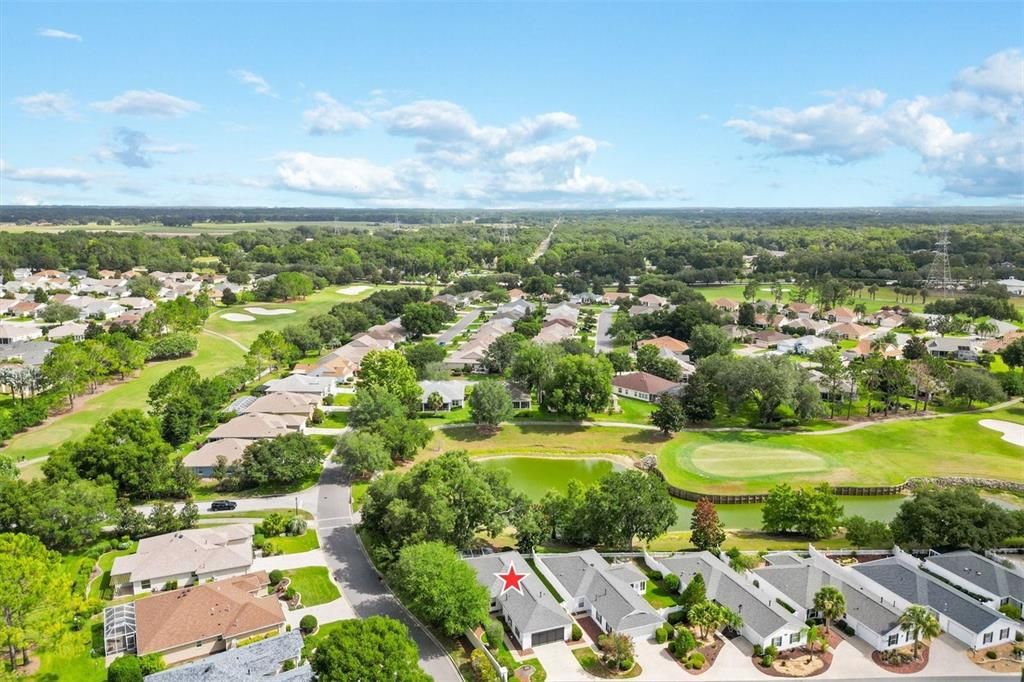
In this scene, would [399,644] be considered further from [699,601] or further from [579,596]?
[699,601]

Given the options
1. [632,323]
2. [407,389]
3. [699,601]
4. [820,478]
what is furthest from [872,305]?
[699,601]

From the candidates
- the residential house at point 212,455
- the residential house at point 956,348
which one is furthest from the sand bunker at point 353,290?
the residential house at point 956,348

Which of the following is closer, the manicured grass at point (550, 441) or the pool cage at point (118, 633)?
the pool cage at point (118, 633)

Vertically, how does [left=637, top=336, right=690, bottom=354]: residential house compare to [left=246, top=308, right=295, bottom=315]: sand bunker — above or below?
below

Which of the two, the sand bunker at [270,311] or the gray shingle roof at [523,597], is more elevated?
the sand bunker at [270,311]

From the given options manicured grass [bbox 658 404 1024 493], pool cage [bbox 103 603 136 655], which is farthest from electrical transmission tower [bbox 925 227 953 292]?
pool cage [bbox 103 603 136 655]

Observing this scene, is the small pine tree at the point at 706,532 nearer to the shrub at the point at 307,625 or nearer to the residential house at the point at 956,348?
the shrub at the point at 307,625

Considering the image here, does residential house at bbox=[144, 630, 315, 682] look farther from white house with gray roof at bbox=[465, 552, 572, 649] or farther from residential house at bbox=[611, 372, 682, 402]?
residential house at bbox=[611, 372, 682, 402]
